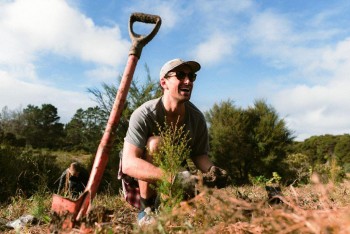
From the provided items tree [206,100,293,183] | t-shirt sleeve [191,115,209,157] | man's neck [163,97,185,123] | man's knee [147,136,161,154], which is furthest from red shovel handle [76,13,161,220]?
tree [206,100,293,183]

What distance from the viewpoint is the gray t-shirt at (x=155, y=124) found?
11.2 feet

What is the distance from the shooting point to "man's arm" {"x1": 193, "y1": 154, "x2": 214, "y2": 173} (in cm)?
386

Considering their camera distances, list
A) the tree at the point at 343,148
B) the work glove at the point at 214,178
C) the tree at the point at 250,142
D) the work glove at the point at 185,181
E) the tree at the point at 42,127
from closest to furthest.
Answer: the work glove at the point at 185,181 → the work glove at the point at 214,178 → the tree at the point at 250,142 → the tree at the point at 343,148 → the tree at the point at 42,127

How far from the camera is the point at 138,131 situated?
11.3ft

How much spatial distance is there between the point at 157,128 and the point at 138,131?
0.30 meters

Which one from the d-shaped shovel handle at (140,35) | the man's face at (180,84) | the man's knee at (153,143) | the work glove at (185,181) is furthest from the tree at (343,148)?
the work glove at (185,181)

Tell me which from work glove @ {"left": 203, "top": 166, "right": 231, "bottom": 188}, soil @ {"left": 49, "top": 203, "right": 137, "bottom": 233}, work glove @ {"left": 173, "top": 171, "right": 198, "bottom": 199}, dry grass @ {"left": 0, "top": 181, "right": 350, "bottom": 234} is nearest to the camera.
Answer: dry grass @ {"left": 0, "top": 181, "right": 350, "bottom": 234}

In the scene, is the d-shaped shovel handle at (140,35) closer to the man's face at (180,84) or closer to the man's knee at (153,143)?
the man's face at (180,84)

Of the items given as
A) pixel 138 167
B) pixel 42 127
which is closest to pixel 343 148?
pixel 138 167

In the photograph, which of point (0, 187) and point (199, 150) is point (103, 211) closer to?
point (199, 150)

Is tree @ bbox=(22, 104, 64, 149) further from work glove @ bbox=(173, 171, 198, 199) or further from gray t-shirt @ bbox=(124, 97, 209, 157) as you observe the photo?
work glove @ bbox=(173, 171, 198, 199)

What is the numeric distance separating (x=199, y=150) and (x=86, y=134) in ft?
53.1

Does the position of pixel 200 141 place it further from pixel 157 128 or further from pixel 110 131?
pixel 110 131

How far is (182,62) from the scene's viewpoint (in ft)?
11.9
